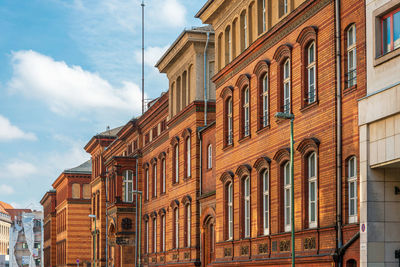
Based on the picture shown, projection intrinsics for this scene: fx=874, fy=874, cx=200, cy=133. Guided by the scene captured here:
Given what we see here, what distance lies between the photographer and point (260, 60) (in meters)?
35.9

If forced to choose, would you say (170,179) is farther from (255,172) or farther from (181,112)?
(255,172)

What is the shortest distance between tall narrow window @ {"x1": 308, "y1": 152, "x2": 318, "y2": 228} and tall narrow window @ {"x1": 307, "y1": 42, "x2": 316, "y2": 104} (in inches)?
81.8

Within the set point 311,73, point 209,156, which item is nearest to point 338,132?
point 311,73

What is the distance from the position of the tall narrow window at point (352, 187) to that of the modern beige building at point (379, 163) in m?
1.50

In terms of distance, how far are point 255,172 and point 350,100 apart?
31.4ft

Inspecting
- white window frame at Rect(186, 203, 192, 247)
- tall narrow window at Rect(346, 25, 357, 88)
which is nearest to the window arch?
tall narrow window at Rect(346, 25, 357, 88)

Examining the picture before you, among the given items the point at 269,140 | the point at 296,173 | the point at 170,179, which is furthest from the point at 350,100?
the point at 170,179

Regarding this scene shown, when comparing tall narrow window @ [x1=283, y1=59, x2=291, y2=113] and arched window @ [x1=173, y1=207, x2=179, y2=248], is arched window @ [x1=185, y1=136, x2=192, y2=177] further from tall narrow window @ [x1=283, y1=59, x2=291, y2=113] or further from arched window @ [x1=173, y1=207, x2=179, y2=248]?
tall narrow window @ [x1=283, y1=59, x2=291, y2=113]

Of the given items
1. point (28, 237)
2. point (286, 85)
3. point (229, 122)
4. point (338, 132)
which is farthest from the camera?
point (28, 237)

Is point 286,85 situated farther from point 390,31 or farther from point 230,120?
point 390,31

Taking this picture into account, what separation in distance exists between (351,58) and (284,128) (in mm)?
5891

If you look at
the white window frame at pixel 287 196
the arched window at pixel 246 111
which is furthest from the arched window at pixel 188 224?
the white window frame at pixel 287 196

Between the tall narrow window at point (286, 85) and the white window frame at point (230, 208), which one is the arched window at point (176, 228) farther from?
the tall narrow window at point (286, 85)

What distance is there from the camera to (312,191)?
3084 centimetres
